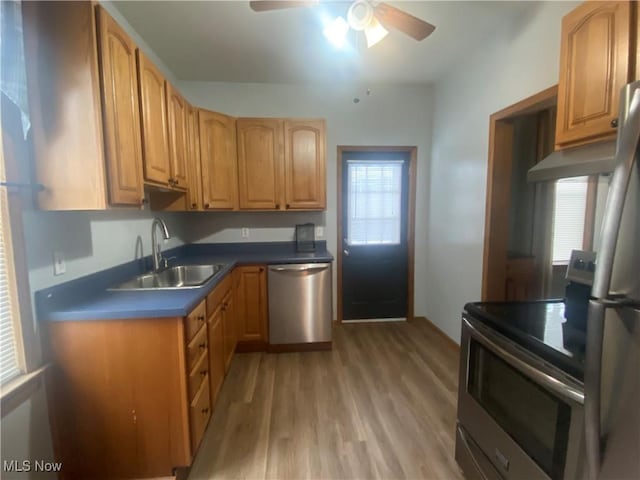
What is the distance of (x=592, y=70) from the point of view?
1.25 meters

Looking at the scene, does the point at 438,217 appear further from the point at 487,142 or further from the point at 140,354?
the point at 140,354

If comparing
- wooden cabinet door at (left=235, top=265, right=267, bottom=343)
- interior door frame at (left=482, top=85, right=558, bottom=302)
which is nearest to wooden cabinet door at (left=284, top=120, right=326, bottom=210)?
wooden cabinet door at (left=235, top=265, right=267, bottom=343)

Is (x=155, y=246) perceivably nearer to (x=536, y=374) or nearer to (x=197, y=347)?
(x=197, y=347)

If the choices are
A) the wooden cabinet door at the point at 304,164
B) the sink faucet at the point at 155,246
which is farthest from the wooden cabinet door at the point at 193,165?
the wooden cabinet door at the point at 304,164

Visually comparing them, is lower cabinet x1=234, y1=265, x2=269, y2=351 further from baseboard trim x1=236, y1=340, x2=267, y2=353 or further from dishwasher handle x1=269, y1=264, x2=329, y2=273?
dishwasher handle x1=269, y1=264, x2=329, y2=273

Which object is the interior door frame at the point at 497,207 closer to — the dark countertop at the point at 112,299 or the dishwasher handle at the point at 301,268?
the dishwasher handle at the point at 301,268

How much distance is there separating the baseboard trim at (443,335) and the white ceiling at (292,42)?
2693mm

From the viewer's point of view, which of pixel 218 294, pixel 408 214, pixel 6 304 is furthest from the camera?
pixel 408 214

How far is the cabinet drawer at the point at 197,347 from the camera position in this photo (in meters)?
1.50

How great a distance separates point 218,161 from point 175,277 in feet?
3.75

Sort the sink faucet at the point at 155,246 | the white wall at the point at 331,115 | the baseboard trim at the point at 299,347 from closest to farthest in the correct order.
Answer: the sink faucet at the point at 155,246, the baseboard trim at the point at 299,347, the white wall at the point at 331,115

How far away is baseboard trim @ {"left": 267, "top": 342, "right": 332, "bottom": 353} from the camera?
2.86 m

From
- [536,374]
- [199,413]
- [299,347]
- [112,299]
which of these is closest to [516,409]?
[536,374]

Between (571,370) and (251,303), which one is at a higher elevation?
(571,370)
